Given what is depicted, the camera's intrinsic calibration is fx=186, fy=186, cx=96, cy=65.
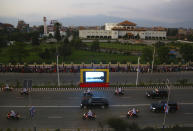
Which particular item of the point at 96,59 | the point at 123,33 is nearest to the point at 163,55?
the point at 96,59

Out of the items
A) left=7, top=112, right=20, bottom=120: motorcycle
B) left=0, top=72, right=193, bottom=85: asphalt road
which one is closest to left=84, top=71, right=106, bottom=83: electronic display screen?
left=0, top=72, right=193, bottom=85: asphalt road

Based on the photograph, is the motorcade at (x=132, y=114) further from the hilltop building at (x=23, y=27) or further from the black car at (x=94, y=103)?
the hilltop building at (x=23, y=27)

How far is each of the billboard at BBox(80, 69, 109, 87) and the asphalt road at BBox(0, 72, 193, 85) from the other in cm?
177

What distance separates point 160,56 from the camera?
32.9 m

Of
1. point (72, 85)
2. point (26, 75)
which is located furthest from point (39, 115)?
point (26, 75)

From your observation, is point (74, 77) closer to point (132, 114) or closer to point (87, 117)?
point (87, 117)

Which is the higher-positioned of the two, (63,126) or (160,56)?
(160,56)

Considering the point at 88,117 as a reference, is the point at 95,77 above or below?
above

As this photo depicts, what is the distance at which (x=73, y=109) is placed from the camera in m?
15.6

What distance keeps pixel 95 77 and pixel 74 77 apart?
4932 mm

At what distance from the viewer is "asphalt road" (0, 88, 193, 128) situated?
13.2 m

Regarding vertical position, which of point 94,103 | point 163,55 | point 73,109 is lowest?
point 73,109

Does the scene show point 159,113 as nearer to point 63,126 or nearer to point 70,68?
point 63,126

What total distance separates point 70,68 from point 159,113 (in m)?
17.1
